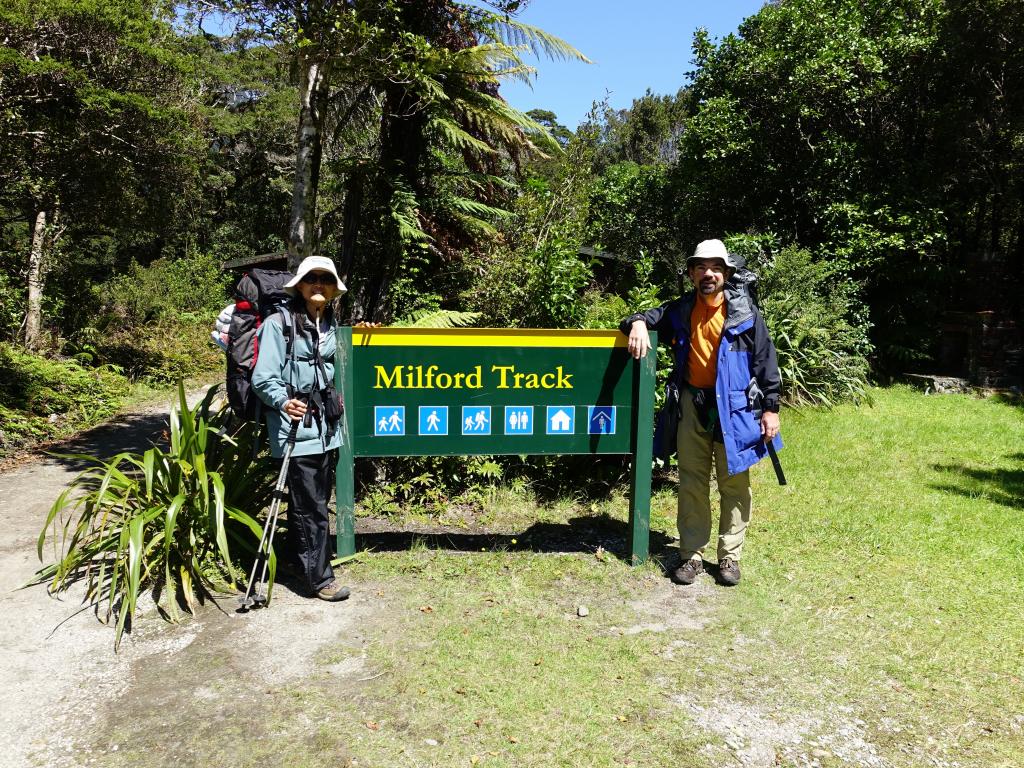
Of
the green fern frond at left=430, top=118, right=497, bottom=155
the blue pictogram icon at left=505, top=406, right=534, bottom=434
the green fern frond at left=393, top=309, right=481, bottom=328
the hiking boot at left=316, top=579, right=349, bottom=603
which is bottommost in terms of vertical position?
the hiking boot at left=316, top=579, right=349, bottom=603

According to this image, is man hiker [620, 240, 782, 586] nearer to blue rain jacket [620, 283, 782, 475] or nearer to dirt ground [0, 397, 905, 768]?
blue rain jacket [620, 283, 782, 475]

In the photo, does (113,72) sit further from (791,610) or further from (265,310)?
(791,610)

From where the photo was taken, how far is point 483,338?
15.4 feet

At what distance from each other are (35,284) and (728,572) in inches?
519

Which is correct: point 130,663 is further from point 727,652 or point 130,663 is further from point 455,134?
point 455,134

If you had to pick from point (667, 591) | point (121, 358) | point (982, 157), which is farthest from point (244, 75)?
point (667, 591)

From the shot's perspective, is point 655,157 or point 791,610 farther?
point 655,157

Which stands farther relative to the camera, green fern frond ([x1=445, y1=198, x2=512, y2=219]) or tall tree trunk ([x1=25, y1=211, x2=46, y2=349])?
tall tree trunk ([x1=25, y1=211, x2=46, y2=349])

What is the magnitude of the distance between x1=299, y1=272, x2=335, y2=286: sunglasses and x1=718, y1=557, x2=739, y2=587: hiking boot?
2.89m

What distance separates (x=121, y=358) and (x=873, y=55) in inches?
570

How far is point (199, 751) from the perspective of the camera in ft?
9.55

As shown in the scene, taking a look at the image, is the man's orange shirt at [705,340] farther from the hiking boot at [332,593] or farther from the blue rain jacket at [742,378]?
the hiking boot at [332,593]

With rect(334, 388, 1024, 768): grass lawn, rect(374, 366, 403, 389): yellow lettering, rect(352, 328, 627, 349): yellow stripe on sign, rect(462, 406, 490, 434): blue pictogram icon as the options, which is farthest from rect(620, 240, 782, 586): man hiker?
rect(374, 366, 403, 389): yellow lettering

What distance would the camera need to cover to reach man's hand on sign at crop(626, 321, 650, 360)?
14.8 feet
